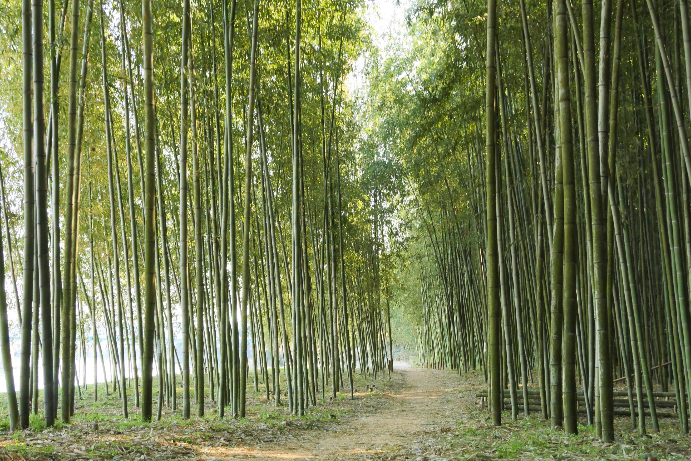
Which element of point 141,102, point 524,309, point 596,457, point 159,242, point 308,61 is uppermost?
point 308,61

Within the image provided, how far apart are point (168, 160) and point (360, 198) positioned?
4.35m

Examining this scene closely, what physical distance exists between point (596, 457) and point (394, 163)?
9911 millimetres

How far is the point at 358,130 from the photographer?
37.8 feet

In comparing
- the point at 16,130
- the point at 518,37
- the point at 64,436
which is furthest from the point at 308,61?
the point at 64,436

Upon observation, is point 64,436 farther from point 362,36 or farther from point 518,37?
point 362,36

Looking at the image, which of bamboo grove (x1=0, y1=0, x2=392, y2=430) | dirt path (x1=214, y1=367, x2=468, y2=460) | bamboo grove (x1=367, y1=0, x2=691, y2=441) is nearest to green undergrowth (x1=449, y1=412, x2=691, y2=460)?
bamboo grove (x1=367, y1=0, x2=691, y2=441)

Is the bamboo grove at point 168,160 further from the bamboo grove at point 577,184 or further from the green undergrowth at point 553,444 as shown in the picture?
the green undergrowth at point 553,444

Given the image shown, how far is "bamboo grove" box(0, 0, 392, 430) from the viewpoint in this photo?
4.29 meters

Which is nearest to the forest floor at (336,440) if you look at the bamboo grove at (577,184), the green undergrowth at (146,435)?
the green undergrowth at (146,435)

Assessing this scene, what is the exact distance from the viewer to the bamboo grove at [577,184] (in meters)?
3.55

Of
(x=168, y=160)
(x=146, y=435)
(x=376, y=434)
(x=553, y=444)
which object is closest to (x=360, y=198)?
(x=168, y=160)

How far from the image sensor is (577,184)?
5.80 meters

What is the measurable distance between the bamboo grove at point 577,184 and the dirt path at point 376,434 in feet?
3.01

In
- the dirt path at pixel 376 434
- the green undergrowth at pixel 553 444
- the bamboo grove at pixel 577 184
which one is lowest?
the dirt path at pixel 376 434
